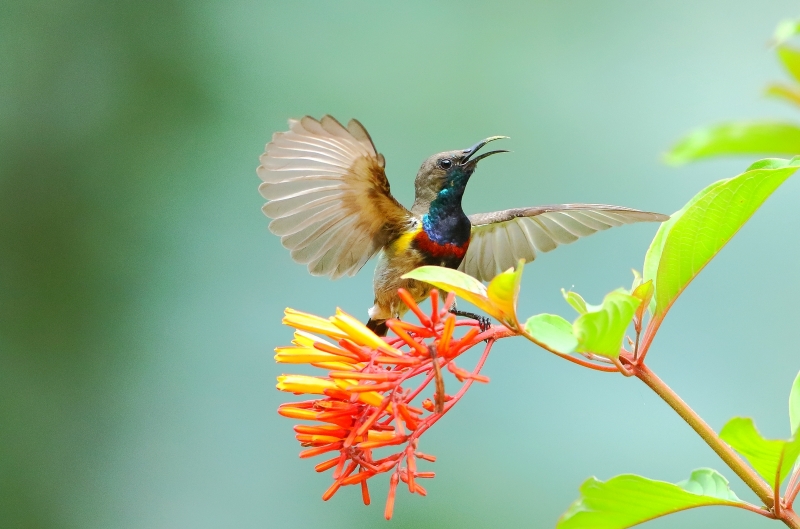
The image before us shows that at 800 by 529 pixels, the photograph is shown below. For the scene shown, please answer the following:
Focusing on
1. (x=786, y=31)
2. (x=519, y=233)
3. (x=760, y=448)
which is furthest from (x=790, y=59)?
(x=519, y=233)

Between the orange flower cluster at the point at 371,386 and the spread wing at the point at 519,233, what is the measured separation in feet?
2.51

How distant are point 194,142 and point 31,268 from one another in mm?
812

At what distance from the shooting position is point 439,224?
64.0 inches

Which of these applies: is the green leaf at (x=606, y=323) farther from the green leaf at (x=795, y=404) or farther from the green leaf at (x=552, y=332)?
the green leaf at (x=795, y=404)

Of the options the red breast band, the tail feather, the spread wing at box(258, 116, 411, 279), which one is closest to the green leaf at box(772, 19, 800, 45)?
the spread wing at box(258, 116, 411, 279)

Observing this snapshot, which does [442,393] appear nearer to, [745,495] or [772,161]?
[772,161]

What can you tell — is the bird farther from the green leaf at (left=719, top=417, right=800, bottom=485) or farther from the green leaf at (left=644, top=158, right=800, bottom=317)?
the green leaf at (left=719, top=417, right=800, bottom=485)

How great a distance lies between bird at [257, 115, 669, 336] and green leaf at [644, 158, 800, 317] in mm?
521

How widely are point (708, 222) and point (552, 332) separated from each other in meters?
0.21

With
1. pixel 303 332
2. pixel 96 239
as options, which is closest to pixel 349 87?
pixel 96 239

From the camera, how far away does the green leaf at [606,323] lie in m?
0.59

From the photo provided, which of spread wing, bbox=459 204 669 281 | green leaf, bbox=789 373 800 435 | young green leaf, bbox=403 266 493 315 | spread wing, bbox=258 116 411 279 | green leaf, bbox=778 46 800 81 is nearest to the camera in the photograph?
green leaf, bbox=778 46 800 81

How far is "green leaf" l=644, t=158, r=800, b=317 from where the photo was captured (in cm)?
70

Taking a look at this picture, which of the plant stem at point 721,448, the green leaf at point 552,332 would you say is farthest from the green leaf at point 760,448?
the green leaf at point 552,332
